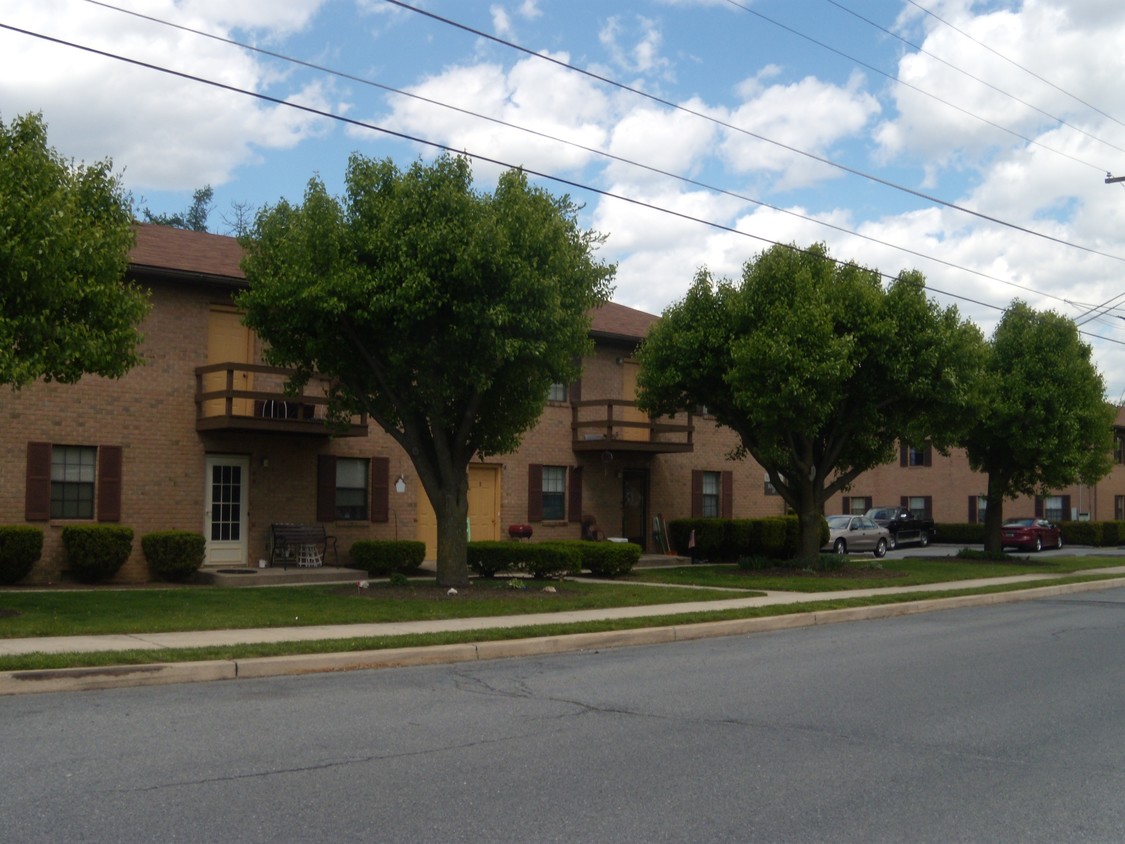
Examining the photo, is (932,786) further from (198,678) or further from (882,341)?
(882,341)

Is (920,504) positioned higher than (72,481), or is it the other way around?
(72,481)

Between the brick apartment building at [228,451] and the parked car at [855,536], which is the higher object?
the brick apartment building at [228,451]

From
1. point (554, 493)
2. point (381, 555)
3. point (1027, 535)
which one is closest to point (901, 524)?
point (1027, 535)

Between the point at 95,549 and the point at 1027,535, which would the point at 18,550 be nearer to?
the point at 95,549

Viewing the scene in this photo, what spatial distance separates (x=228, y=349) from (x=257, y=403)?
1.26 meters

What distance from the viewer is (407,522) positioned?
2569 centimetres

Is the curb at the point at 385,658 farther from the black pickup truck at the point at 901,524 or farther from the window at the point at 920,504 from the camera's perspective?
the window at the point at 920,504

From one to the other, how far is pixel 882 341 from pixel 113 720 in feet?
59.2

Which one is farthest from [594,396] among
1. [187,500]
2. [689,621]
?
[689,621]

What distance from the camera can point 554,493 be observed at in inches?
1134

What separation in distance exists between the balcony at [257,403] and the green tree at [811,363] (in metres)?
7.22

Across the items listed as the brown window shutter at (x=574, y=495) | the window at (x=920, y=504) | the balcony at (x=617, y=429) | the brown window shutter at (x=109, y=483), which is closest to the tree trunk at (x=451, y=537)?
the brown window shutter at (x=109, y=483)

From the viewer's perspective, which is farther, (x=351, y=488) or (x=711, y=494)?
(x=711, y=494)

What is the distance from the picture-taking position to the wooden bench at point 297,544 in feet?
75.9
